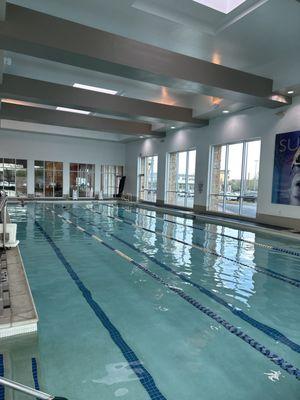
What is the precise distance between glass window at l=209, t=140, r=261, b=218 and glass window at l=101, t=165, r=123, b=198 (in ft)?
27.2

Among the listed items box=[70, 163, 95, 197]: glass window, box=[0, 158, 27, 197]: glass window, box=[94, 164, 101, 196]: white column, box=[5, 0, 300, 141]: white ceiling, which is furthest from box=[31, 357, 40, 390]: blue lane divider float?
box=[94, 164, 101, 196]: white column

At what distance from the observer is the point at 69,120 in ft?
37.1

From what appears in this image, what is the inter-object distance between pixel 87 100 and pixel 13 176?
8.92m

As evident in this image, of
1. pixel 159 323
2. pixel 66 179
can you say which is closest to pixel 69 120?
pixel 66 179

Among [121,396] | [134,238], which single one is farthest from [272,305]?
[134,238]

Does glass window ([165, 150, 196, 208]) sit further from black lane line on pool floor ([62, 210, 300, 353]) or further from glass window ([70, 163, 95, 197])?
black lane line on pool floor ([62, 210, 300, 353])

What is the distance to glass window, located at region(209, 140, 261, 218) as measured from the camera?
9547 mm

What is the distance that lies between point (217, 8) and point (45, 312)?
518cm

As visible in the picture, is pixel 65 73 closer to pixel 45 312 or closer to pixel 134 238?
pixel 134 238

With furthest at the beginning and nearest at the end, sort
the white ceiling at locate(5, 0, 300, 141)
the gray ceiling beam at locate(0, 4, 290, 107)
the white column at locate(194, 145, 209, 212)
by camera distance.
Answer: the white column at locate(194, 145, 209, 212) → the white ceiling at locate(5, 0, 300, 141) → the gray ceiling beam at locate(0, 4, 290, 107)

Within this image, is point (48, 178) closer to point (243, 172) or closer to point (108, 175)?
point (108, 175)

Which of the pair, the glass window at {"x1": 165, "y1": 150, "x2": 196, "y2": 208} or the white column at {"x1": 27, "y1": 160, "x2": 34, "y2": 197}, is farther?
the white column at {"x1": 27, "y1": 160, "x2": 34, "y2": 197}

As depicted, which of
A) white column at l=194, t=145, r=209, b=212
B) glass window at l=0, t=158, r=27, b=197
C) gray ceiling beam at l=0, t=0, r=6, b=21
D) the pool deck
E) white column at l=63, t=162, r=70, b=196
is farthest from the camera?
white column at l=63, t=162, r=70, b=196

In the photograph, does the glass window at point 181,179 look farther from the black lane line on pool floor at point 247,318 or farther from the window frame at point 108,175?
the black lane line on pool floor at point 247,318
